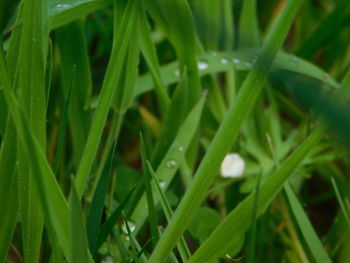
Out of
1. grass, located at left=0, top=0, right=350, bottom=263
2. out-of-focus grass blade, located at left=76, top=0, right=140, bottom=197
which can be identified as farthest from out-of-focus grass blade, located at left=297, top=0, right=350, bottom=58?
out-of-focus grass blade, located at left=76, top=0, right=140, bottom=197

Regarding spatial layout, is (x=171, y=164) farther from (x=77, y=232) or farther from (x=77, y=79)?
(x=77, y=232)

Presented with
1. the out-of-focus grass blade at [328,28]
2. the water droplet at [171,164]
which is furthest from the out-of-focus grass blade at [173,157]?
the out-of-focus grass blade at [328,28]

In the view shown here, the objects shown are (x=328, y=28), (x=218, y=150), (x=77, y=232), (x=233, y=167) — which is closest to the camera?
(x=77, y=232)

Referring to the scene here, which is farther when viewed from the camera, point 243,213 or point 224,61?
point 224,61

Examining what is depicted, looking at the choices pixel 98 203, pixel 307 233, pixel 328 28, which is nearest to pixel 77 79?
pixel 98 203

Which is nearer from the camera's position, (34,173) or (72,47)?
(34,173)

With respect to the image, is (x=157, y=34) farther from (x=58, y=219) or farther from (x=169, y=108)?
(x=58, y=219)

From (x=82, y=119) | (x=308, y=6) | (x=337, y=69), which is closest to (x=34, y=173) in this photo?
(x=82, y=119)
